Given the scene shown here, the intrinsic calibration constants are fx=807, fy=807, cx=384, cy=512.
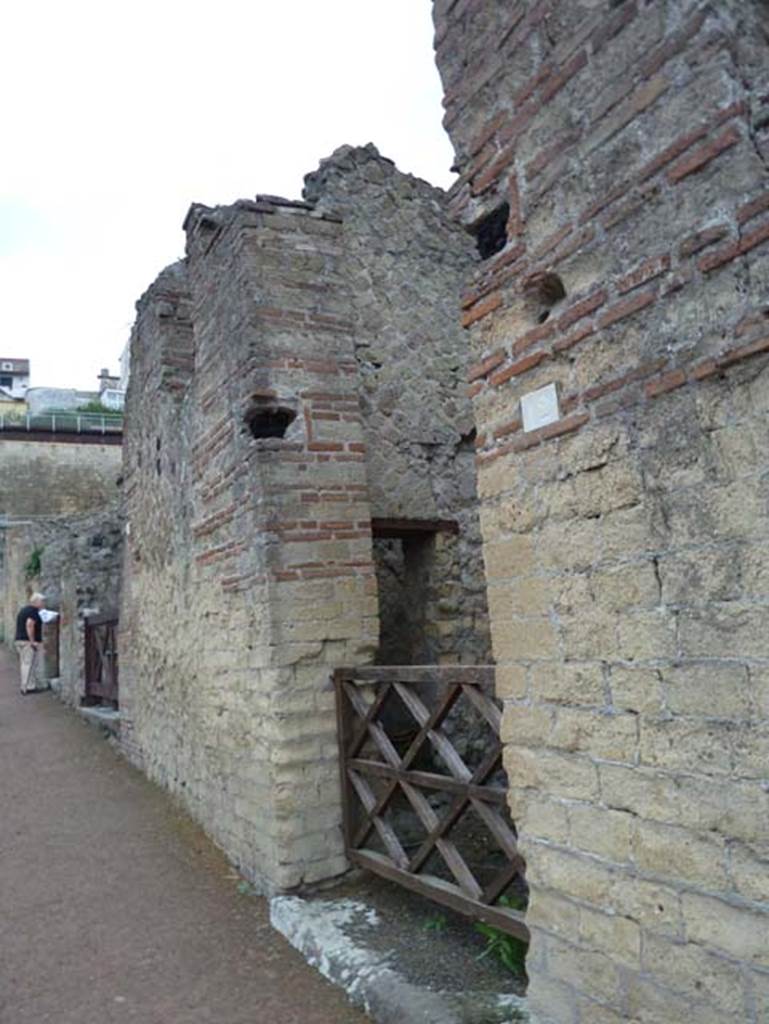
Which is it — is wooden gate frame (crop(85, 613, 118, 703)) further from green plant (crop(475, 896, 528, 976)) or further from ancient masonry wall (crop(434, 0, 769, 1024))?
ancient masonry wall (crop(434, 0, 769, 1024))

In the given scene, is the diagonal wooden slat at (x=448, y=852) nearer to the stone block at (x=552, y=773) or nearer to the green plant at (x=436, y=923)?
the green plant at (x=436, y=923)

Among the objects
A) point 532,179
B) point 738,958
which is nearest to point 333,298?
point 532,179

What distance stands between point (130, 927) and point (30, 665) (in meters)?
9.93

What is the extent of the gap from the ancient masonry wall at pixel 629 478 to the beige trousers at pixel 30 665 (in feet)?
40.4

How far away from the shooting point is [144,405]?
25.3ft

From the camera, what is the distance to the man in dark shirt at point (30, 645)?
13188 millimetres

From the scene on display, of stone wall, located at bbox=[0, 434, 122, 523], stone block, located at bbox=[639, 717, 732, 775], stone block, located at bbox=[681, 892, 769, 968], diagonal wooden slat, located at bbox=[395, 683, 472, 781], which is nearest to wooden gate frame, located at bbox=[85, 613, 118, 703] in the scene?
diagonal wooden slat, located at bbox=[395, 683, 472, 781]

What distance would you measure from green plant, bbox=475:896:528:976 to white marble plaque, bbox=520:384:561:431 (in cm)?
211

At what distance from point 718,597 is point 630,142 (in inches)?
50.7

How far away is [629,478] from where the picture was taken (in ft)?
7.61

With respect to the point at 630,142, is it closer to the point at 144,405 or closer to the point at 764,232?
the point at 764,232

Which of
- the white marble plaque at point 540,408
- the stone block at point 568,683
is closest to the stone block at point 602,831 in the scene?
the stone block at point 568,683

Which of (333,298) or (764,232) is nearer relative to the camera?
(764,232)

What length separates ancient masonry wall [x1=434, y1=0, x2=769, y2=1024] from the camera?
2.02 m
